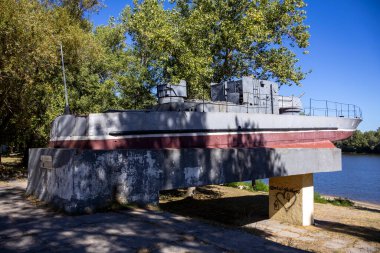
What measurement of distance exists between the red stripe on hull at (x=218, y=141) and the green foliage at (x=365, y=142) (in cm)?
7078

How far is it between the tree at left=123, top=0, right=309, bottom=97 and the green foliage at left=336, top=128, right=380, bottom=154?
221ft

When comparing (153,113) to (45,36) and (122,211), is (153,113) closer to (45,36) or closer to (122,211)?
(122,211)

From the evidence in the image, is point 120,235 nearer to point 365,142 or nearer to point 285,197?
point 285,197

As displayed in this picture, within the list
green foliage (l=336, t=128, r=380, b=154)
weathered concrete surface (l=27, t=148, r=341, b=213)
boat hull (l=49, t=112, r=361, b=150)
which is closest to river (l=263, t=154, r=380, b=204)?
boat hull (l=49, t=112, r=361, b=150)

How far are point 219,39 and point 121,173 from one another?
16.6 metres

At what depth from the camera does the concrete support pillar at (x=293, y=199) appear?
538 inches

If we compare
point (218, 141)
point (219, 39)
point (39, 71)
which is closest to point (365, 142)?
point (219, 39)

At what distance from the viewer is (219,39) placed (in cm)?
2084

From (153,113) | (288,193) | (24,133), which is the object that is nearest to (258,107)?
(288,193)

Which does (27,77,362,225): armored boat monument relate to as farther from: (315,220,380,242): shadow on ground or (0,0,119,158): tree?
(0,0,119,158): tree

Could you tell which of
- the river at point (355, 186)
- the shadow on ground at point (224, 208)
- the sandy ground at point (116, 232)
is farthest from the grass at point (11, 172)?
the river at point (355, 186)

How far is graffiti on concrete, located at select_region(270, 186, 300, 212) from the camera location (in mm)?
14023

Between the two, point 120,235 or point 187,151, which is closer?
point 120,235

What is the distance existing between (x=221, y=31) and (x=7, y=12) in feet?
41.1
